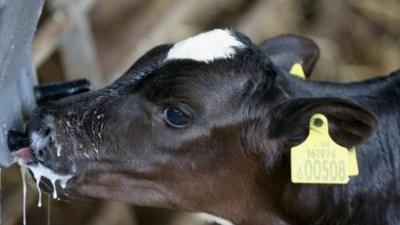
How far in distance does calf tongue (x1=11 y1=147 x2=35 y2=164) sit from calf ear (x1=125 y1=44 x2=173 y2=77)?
32 cm

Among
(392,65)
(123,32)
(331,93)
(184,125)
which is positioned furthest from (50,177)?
(392,65)

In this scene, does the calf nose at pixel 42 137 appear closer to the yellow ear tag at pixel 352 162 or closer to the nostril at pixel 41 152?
the nostril at pixel 41 152

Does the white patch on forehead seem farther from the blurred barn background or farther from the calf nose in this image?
the blurred barn background

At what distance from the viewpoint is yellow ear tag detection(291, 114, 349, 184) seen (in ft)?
7.80

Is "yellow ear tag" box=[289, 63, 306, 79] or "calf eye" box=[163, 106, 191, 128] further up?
"yellow ear tag" box=[289, 63, 306, 79]

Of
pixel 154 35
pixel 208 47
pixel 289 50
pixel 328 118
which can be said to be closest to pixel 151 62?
pixel 208 47

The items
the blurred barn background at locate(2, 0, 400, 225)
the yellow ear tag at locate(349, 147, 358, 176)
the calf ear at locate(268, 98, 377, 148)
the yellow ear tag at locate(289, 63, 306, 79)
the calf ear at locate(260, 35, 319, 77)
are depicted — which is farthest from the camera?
the blurred barn background at locate(2, 0, 400, 225)

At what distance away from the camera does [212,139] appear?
2.43 meters

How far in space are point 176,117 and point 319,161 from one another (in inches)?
14.0

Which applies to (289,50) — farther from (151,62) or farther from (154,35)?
(154,35)

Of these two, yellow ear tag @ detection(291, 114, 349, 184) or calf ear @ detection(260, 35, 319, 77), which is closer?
yellow ear tag @ detection(291, 114, 349, 184)

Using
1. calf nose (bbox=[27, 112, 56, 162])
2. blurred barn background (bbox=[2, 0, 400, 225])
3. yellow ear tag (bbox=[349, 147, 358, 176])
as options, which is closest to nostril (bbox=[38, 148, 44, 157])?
calf nose (bbox=[27, 112, 56, 162])

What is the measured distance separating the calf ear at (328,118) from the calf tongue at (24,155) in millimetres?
574

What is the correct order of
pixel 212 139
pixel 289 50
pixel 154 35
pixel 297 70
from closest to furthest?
pixel 212 139
pixel 297 70
pixel 289 50
pixel 154 35
